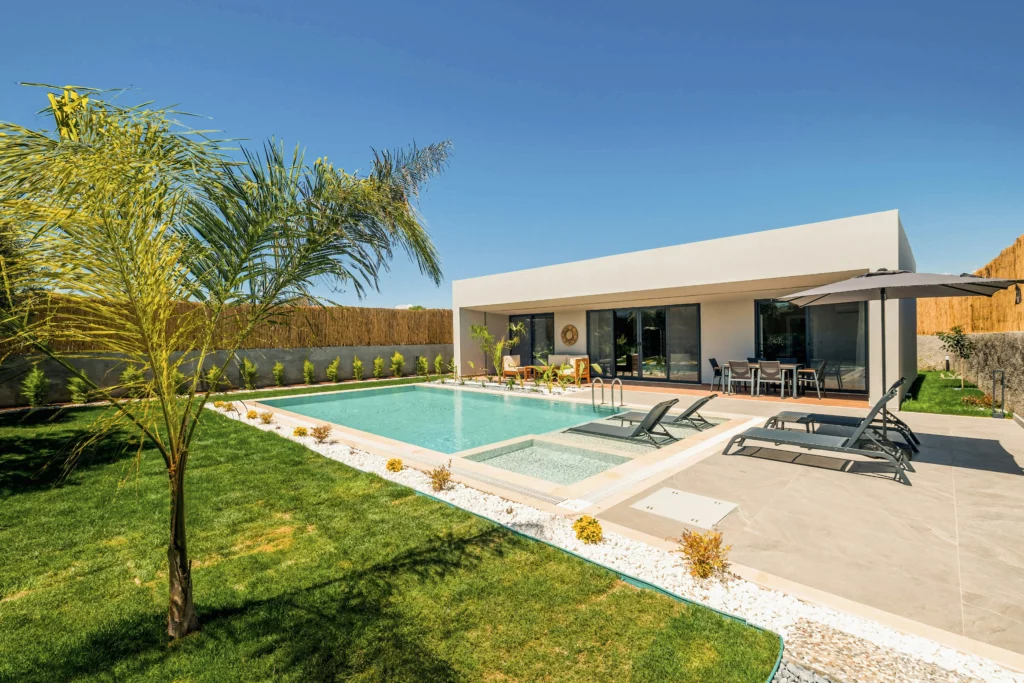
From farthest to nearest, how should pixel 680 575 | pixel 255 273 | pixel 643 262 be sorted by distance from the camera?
pixel 643 262 → pixel 680 575 → pixel 255 273

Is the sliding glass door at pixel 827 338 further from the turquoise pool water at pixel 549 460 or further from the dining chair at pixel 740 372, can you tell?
the turquoise pool water at pixel 549 460

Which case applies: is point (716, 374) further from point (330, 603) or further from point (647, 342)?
point (330, 603)

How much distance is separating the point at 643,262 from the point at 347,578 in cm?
1214

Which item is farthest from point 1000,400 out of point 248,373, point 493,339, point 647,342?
point 248,373

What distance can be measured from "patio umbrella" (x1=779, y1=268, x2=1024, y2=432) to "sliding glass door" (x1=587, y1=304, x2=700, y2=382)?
789 cm

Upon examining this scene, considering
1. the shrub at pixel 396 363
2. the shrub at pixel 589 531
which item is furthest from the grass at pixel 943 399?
the shrub at pixel 396 363

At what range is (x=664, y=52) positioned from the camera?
14.0 metres

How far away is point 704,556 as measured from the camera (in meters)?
3.33

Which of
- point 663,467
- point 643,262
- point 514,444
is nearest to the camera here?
point 663,467

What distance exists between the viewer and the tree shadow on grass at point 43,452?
582cm

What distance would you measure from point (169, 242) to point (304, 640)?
2504 mm

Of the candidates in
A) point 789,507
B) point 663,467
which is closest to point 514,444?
point 663,467

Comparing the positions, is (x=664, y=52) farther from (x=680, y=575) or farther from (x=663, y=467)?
(x=680, y=575)

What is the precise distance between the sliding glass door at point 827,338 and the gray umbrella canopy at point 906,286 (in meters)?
5.73
